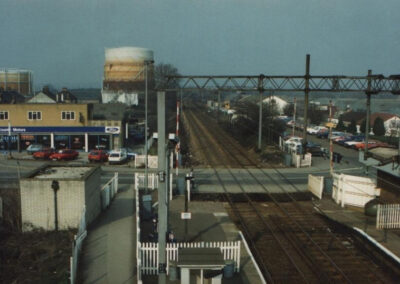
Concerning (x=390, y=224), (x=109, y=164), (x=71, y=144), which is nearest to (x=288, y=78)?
(x=390, y=224)

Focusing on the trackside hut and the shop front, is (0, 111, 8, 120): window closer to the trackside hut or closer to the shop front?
the trackside hut

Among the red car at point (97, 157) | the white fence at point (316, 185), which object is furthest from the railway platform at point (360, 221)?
the red car at point (97, 157)

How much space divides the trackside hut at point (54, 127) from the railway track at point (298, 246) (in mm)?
19108

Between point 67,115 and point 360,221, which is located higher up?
point 67,115

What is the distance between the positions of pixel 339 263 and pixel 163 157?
700 centimetres

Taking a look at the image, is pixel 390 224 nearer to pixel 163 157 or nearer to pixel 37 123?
pixel 163 157

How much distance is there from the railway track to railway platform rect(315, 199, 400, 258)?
2.15 ft

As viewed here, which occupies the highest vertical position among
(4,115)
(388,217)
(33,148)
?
(4,115)

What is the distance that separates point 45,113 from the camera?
128 ft

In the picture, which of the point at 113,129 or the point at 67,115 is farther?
the point at 67,115

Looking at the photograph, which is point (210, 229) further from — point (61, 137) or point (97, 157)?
point (61, 137)

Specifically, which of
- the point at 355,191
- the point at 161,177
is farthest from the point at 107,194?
the point at 355,191

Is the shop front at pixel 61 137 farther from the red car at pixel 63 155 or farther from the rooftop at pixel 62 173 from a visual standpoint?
the rooftop at pixel 62 173

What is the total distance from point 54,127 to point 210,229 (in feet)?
86.2
